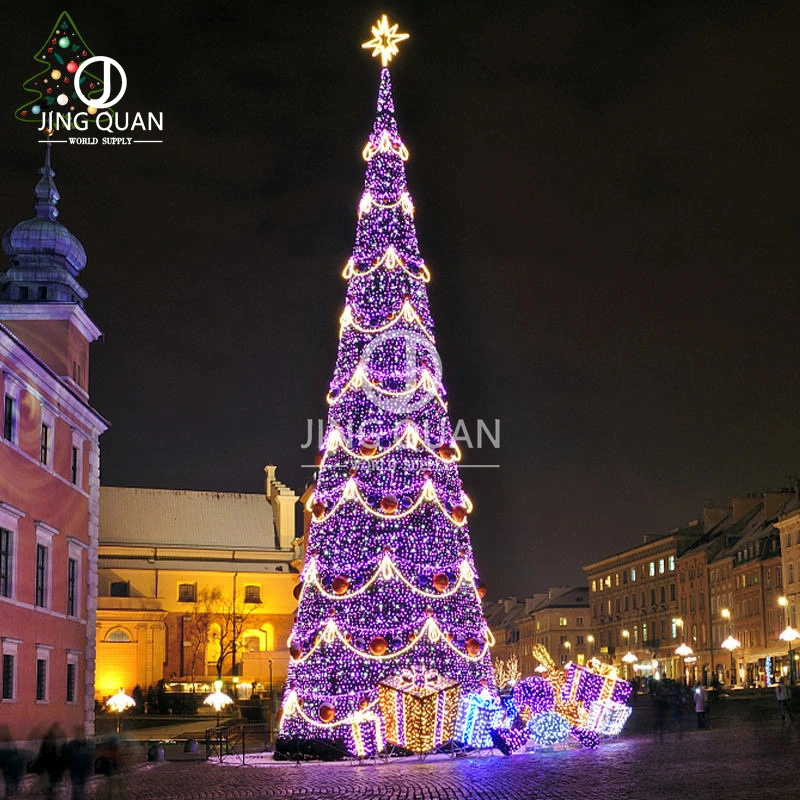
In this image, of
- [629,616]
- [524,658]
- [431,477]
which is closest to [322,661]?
[431,477]

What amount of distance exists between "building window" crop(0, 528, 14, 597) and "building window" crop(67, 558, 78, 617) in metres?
6.44

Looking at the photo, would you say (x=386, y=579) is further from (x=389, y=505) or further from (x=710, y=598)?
(x=710, y=598)

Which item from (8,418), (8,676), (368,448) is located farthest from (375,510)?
(8,676)

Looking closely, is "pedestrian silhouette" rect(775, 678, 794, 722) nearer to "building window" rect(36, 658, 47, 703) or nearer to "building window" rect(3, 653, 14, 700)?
"building window" rect(36, 658, 47, 703)

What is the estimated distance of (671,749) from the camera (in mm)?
29797

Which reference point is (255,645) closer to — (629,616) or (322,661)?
(629,616)

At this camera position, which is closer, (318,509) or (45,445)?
(318,509)

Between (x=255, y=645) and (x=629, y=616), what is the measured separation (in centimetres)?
4065

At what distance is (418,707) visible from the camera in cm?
2842

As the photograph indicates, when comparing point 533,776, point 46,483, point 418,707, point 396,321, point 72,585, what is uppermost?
point 396,321

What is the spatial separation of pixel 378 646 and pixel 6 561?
40.9 ft

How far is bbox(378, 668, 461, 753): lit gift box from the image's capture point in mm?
28203

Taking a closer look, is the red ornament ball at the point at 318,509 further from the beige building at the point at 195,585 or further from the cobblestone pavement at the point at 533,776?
the beige building at the point at 195,585

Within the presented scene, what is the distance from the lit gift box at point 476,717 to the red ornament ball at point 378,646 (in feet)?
6.91
